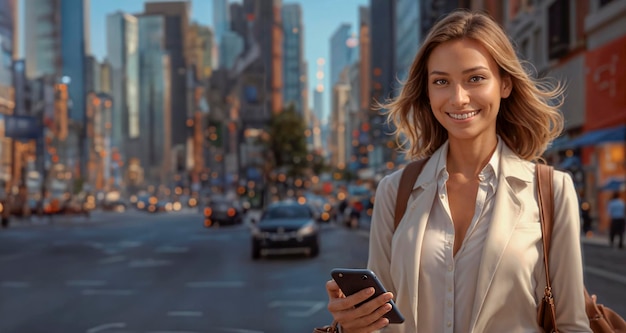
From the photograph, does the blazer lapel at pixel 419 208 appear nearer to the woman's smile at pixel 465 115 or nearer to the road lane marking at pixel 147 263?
the woman's smile at pixel 465 115

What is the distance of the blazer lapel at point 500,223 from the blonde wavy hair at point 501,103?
0.24 metres

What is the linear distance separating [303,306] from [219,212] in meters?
38.8

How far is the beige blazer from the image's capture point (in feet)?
9.18

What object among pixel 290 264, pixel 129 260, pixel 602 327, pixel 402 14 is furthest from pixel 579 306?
pixel 402 14

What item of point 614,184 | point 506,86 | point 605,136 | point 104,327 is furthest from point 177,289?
point 614,184

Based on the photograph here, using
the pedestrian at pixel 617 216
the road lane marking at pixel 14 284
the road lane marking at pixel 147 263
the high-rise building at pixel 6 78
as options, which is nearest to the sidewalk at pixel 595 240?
the pedestrian at pixel 617 216

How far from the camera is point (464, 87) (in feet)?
9.82

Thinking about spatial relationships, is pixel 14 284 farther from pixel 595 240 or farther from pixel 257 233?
pixel 595 240

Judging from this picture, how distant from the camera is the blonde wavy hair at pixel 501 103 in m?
3.00

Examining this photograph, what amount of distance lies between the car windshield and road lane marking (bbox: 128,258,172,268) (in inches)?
152

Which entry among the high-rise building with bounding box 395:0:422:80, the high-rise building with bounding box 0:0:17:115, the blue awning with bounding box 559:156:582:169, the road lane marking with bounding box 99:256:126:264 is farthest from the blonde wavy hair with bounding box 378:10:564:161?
the high-rise building with bounding box 0:0:17:115

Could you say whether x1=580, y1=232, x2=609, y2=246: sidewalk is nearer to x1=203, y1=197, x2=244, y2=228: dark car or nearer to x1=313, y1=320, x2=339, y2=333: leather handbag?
x1=203, y1=197, x2=244, y2=228: dark car

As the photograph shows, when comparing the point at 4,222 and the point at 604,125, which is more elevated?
the point at 604,125

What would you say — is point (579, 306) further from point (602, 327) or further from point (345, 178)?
point (345, 178)
